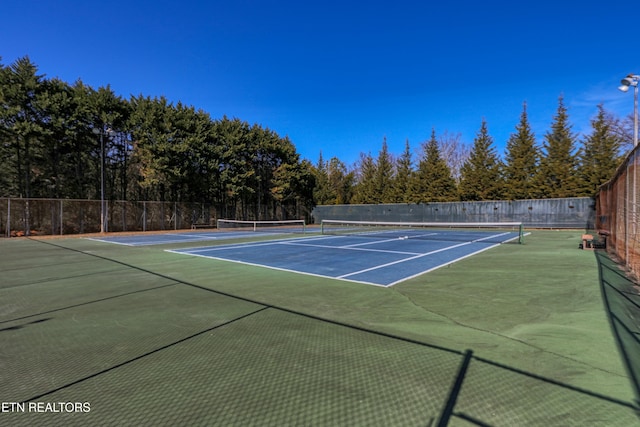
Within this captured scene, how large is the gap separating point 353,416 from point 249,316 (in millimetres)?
2616

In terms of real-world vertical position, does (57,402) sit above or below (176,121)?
below

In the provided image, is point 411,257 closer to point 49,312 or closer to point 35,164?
point 49,312

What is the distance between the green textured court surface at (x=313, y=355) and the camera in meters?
2.50

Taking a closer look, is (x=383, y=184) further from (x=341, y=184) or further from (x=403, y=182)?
(x=341, y=184)

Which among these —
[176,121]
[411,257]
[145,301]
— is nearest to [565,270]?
[411,257]

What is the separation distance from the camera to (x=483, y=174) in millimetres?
35688

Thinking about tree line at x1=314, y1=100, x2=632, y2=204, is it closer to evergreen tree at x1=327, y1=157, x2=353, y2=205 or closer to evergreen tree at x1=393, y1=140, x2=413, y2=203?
evergreen tree at x1=393, y1=140, x2=413, y2=203

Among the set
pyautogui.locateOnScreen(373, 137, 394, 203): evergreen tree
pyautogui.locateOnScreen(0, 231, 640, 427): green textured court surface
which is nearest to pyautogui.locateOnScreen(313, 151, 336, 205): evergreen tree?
pyautogui.locateOnScreen(373, 137, 394, 203): evergreen tree

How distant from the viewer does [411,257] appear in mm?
10375

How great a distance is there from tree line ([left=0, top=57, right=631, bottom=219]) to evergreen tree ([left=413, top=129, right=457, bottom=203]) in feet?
0.38

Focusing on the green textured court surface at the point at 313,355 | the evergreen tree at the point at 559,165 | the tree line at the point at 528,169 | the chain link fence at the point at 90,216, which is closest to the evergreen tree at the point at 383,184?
the tree line at the point at 528,169

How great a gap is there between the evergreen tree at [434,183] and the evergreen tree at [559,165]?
8841 millimetres

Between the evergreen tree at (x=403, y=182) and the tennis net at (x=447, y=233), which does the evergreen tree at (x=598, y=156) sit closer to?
the tennis net at (x=447, y=233)

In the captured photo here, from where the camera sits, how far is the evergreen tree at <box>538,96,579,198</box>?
102 feet
